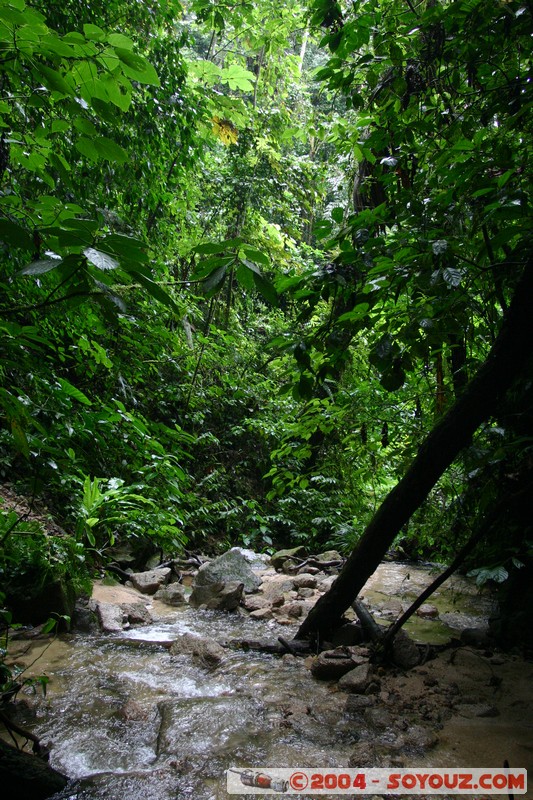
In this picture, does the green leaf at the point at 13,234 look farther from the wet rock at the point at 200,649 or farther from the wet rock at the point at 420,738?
the wet rock at the point at 200,649

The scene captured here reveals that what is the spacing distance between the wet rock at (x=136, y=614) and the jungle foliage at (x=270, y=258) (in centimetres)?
61

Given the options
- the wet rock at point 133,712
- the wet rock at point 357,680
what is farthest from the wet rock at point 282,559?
the wet rock at point 133,712

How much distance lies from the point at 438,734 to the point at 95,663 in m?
2.10

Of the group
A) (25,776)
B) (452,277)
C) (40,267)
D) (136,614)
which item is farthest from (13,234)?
(136,614)

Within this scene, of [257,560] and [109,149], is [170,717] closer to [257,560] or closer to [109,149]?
[109,149]

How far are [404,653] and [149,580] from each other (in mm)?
3115

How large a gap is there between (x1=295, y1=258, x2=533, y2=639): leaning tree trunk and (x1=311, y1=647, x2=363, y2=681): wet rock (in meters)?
0.34

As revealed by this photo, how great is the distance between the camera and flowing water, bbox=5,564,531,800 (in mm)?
1941

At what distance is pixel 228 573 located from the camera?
521 centimetres

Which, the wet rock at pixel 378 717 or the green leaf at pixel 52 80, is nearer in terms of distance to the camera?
the green leaf at pixel 52 80

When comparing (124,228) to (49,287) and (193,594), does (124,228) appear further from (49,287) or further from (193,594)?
(193,594)

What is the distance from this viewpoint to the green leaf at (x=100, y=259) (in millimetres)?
921

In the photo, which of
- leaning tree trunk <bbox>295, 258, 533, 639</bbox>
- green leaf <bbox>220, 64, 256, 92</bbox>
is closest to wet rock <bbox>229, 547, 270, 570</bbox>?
leaning tree trunk <bbox>295, 258, 533, 639</bbox>

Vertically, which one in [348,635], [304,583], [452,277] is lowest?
[304,583]
